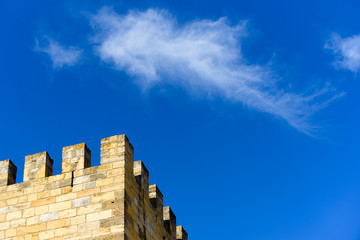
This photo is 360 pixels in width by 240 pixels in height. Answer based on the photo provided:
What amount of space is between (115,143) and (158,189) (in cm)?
252

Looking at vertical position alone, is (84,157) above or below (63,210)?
above

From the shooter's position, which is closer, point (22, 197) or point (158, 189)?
point (22, 197)

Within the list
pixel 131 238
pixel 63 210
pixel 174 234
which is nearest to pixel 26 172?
pixel 63 210

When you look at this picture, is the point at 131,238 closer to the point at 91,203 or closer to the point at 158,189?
the point at 91,203

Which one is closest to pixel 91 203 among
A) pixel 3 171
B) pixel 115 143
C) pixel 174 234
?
pixel 115 143

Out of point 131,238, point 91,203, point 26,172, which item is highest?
point 26,172

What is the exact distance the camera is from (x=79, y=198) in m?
13.8

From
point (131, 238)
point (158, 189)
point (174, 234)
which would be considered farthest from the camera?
point (174, 234)

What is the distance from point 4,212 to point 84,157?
7.42 feet

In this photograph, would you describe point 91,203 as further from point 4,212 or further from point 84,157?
point 4,212

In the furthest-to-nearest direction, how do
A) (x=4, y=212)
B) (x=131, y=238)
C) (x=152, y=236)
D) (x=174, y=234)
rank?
(x=174, y=234) < (x=152, y=236) < (x=4, y=212) < (x=131, y=238)

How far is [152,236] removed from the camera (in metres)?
15.2

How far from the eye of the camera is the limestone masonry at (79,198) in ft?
43.7

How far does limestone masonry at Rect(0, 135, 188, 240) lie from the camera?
1331 cm
